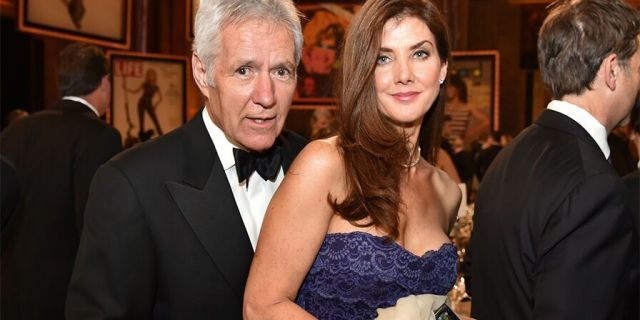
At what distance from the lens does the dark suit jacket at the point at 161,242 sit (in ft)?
5.73

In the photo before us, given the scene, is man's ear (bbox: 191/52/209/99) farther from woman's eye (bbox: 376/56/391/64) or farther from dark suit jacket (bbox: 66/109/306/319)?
woman's eye (bbox: 376/56/391/64)

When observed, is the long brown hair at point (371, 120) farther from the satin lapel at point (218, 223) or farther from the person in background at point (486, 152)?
the person in background at point (486, 152)

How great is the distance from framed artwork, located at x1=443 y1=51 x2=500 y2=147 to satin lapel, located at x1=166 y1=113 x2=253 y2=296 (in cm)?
448

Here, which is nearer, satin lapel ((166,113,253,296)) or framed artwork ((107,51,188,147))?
satin lapel ((166,113,253,296))

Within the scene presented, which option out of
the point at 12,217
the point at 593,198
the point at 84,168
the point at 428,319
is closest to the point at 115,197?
the point at 12,217

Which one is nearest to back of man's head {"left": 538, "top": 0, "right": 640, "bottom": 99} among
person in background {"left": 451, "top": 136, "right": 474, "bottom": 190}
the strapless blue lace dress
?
the strapless blue lace dress

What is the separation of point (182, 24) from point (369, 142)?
29.8 ft

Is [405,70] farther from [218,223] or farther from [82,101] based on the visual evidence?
[82,101]

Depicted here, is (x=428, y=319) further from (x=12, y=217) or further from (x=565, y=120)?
(x=12, y=217)

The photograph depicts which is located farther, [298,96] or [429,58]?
[298,96]

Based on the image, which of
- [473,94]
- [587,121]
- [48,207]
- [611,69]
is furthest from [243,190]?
[473,94]

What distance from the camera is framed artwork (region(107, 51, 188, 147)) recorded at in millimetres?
6629

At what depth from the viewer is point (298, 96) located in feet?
22.4

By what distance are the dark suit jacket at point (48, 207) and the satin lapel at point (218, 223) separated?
87.6 inches
